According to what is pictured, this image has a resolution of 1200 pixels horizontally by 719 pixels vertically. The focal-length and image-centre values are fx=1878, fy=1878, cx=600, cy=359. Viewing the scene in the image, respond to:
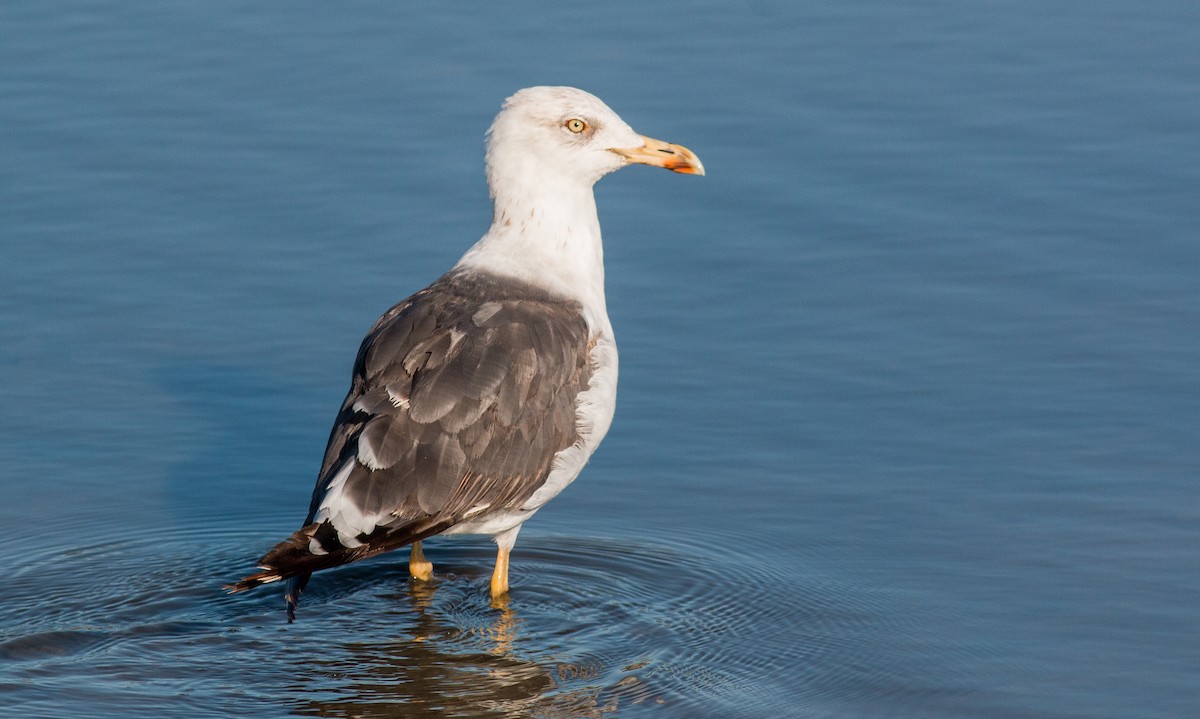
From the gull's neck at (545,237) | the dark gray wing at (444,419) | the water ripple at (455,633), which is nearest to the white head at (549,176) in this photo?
the gull's neck at (545,237)

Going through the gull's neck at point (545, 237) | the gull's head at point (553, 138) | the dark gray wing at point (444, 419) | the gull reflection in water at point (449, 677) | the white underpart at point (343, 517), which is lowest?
the gull reflection in water at point (449, 677)

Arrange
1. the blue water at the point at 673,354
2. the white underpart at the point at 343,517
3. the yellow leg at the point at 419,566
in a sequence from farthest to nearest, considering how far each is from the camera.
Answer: the yellow leg at the point at 419,566 → the blue water at the point at 673,354 → the white underpart at the point at 343,517

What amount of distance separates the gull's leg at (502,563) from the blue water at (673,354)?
0.42ft

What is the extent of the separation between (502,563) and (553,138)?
193 cm

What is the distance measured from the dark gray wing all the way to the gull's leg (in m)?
0.31

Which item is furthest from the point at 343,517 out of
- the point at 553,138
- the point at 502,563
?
the point at 553,138

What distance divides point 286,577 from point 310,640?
2.24 ft

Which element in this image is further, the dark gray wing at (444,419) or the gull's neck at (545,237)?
the gull's neck at (545,237)

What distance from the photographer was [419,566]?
813cm

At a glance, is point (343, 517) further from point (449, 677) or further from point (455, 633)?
point (455, 633)

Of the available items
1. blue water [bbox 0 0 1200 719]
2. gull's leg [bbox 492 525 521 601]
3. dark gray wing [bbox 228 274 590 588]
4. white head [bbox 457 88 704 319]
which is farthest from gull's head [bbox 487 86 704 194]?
gull's leg [bbox 492 525 521 601]

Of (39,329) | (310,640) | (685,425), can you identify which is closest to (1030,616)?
(685,425)

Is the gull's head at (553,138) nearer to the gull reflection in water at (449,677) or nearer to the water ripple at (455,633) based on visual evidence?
the water ripple at (455,633)

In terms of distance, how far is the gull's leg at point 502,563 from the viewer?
7861 millimetres
